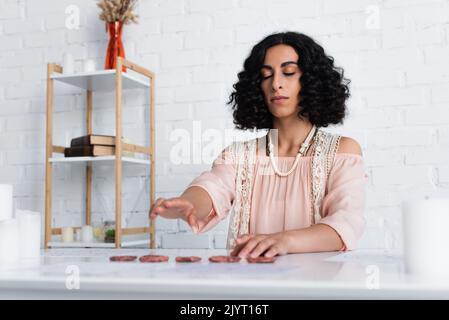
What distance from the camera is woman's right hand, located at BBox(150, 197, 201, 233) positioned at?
1.01m

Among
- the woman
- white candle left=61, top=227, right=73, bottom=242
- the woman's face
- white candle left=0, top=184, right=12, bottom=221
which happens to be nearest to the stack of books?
white candle left=61, top=227, right=73, bottom=242

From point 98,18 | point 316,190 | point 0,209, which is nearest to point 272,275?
point 0,209

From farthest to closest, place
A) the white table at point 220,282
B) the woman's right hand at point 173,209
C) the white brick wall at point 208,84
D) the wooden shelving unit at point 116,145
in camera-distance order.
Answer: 1. the wooden shelving unit at point 116,145
2. the white brick wall at point 208,84
3. the woman's right hand at point 173,209
4. the white table at point 220,282

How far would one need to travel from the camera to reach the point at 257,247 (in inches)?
35.2

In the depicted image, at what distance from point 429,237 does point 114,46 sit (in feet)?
6.54

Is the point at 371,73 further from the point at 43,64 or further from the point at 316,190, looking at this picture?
the point at 43,64

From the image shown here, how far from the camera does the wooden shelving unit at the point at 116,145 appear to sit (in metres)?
2.28

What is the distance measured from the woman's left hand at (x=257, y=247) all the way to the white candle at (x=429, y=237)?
0.89ft

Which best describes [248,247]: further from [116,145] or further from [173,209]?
[116,145]

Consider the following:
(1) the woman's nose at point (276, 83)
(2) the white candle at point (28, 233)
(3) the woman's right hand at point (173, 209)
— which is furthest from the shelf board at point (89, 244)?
(2) the white candle at point (28, 233)

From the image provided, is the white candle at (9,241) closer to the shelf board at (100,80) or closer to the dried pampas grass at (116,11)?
the shelf board at (100,80)

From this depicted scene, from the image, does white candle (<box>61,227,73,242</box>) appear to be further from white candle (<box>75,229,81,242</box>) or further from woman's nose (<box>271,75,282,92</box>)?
woman's nose (<box>271,75,282,92</box>)

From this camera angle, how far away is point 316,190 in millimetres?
1502

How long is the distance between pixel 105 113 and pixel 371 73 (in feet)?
3.89
